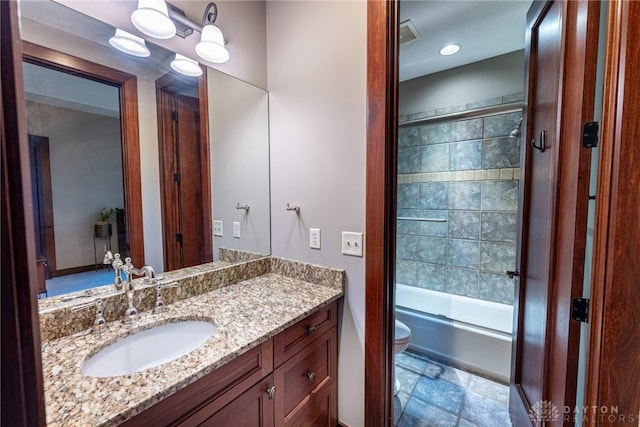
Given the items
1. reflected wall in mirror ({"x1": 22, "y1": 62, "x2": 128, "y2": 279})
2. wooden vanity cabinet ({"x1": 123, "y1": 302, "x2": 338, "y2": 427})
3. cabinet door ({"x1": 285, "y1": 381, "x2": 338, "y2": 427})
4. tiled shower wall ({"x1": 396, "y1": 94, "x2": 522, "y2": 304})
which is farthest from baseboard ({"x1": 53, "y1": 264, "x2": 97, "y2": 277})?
tiled shower wall ({"x1": 396, "y1": 94, "x2": 522, "y2": 304})

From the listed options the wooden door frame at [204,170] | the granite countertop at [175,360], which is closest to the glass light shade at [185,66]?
the wooden door frame at [204,170]

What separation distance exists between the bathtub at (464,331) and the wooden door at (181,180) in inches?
73.9

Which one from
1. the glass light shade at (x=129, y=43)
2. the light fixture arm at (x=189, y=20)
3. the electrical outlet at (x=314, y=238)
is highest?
the light fixture arm at (x=189, y=20)

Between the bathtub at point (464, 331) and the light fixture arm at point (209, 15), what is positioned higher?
the light fixture arm at point (209, 15)

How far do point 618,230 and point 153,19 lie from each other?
182cm

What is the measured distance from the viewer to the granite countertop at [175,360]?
63 cm

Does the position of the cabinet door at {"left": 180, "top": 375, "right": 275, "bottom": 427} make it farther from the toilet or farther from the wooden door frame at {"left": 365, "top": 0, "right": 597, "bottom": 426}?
the toilet

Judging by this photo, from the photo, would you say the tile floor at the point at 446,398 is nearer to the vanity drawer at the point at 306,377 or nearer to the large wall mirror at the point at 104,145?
the vanity drawer at the point at 306,377

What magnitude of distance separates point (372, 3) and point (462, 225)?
81.6 inches

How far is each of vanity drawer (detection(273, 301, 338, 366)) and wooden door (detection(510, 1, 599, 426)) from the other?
911 mm

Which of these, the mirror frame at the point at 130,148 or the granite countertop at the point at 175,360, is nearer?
the granite countertop at the point at 175,360

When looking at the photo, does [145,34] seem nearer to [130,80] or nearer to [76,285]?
[130,80]

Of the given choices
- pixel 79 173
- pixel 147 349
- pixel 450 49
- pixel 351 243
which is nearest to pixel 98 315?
pixel 147 349

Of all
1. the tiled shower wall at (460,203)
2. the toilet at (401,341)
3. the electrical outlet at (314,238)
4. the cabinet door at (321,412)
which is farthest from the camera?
the tiled shower wall at (460,203)
